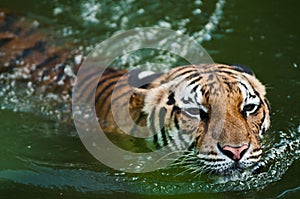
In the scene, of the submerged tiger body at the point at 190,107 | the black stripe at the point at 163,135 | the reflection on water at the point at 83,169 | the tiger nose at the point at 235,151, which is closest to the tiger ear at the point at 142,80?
the submerged tiger body at the point at 190,107

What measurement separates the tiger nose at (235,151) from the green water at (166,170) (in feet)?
1.14

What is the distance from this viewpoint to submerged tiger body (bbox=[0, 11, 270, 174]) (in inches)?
103

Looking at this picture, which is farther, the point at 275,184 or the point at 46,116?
the point at 46,116

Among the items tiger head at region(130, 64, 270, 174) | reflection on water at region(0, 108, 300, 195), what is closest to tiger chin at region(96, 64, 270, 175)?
tiger head at region(130, 64, 270, 174)

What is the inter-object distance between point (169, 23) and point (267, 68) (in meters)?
0.89

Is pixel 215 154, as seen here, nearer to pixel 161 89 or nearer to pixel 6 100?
pixel 161 89

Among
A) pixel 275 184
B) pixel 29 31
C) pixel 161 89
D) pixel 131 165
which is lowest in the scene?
pixel 275 184

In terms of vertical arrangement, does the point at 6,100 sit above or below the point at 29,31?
below

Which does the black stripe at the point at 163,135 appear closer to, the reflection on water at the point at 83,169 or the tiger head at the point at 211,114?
the tiger head at the point at 211,114

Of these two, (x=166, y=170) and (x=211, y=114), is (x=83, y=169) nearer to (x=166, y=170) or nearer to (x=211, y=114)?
(x=166, y=170)

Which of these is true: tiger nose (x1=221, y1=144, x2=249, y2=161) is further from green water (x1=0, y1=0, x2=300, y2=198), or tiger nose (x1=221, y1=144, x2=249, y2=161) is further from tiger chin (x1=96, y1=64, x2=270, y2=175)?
green water (x1=0, y1=0, x2=300, y2=198)

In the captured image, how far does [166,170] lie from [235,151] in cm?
59

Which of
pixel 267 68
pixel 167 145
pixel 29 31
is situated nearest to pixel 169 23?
pixel 267 68

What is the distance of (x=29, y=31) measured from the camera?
3766 mm
